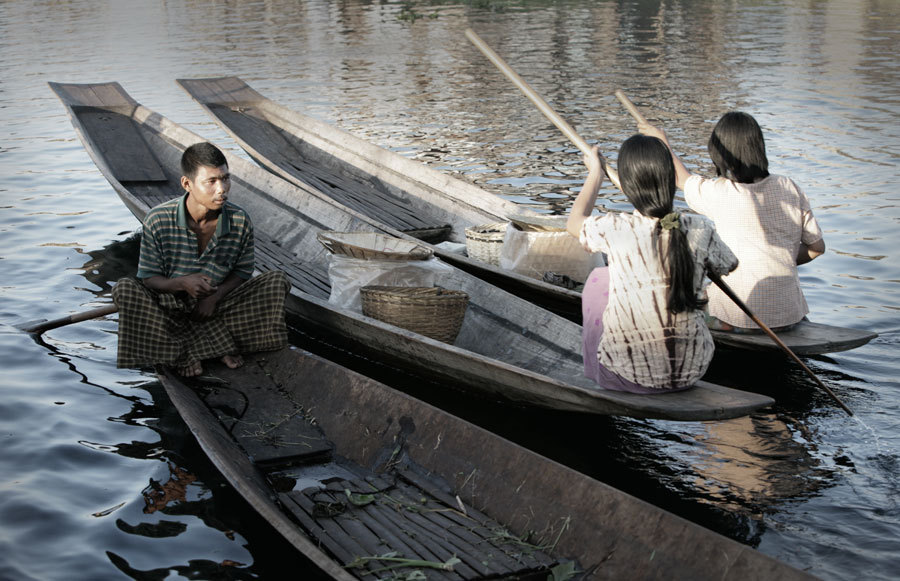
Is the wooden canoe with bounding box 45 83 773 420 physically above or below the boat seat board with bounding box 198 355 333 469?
above

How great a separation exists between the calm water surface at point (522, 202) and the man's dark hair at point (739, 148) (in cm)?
108

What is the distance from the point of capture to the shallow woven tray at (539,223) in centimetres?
516

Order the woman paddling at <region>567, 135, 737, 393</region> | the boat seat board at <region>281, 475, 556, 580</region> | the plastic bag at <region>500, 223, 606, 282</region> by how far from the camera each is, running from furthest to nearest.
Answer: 1. the plastic bag at <region>500, 223, 606, 282</region>
2. the woman paddling at <region>567, 135, 737, 393</region>
3. the boat seat board at <region>281, 475, 556, 580</region>

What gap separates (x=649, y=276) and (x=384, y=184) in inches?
162

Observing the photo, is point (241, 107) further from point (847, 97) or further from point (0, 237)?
point (847, 97)

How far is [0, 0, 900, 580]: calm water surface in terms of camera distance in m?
3.28

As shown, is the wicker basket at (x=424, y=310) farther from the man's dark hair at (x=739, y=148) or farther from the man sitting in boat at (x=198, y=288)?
the man's dark hair at (x=739, y=148)

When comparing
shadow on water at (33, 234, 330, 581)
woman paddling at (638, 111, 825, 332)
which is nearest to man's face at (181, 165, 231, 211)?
shadow on water at (33, 234, 330, 581)

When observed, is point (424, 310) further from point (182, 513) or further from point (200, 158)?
point (182, 513)

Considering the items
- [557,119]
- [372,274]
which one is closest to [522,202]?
[372,274]

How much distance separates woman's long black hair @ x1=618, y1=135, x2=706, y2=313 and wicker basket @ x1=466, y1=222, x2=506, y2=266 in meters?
1.99

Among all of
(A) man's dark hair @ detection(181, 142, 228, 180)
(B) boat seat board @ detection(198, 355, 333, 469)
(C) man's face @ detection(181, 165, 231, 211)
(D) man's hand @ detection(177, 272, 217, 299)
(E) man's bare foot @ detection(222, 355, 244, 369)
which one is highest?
(A) man's dark hair @ detection(181, 142, 228, 180)

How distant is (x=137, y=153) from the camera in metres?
7.39

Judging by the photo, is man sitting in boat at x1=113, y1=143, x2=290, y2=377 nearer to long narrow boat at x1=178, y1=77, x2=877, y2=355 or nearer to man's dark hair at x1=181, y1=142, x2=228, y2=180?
man's dark hair at x1=181, y1=142, x2=228, y2=180
